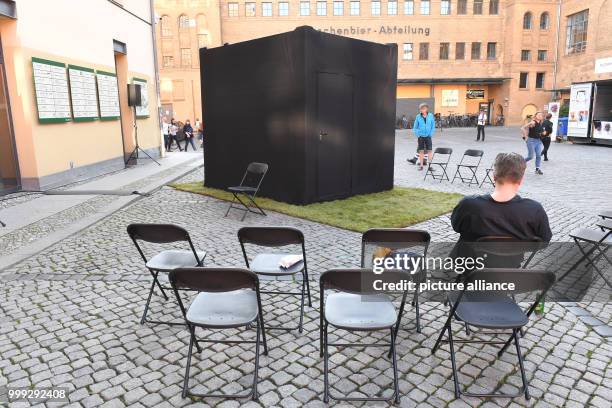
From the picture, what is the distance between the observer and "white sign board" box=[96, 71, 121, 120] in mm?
12930

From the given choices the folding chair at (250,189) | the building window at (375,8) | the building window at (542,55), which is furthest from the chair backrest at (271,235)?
the building window at (542,55)

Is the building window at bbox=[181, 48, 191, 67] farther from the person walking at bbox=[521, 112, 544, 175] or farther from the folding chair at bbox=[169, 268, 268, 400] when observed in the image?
the folding chair at bbox=[169, 268, 268, 400]

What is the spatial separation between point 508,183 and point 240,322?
2099mm

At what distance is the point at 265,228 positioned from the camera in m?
3.78

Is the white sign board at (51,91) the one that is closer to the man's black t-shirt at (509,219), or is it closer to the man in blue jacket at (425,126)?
the man in blue jacket at (425,126)

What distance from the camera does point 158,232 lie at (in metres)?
3.82

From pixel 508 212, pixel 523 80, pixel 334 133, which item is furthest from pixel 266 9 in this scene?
pixel 508 212

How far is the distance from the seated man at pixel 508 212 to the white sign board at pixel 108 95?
12169 millimetres

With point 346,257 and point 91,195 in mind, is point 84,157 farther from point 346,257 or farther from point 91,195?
point 346,257

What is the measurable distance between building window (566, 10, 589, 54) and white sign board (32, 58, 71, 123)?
37.1 meters

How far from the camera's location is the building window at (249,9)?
4291cm

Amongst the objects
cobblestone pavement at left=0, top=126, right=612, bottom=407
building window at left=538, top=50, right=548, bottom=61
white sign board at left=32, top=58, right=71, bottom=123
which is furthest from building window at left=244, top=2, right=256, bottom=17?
cobblestone pavement at left=0, top=126, right=612, bottom=407

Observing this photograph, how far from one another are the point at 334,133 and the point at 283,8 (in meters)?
38.8

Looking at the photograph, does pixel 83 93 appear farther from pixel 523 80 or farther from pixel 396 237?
pixel 523 80
